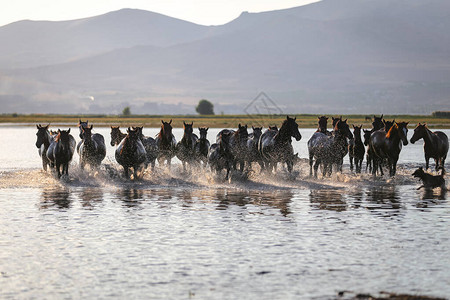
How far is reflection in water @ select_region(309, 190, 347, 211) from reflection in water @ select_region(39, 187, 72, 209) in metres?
6.81

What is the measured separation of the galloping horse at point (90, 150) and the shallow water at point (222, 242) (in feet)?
11.2

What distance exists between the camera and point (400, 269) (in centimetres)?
1198

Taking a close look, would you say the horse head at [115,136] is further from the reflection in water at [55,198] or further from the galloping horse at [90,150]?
the reflection in water at [55,198]

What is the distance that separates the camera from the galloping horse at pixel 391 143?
27000 mm

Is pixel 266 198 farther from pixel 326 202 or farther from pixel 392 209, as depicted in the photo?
pixel 392 209

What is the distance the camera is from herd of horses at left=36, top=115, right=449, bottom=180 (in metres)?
26.5

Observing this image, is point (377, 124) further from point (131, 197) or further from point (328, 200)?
point (131, 197)

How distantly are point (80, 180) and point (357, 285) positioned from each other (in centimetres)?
1792

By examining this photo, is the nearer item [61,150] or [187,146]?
[61,150]

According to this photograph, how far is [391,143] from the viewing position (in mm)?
27125

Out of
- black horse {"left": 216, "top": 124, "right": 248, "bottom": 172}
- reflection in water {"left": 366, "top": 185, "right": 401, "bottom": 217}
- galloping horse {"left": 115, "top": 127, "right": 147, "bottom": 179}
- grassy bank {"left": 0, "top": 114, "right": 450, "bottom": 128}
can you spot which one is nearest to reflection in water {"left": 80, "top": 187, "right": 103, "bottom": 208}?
galloping horse {"left": 115, "top": 127, "right": 147, "bottom": 179}

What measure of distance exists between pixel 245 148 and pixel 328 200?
7.12 metres

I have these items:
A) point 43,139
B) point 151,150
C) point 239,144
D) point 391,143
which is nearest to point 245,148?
point 239,144

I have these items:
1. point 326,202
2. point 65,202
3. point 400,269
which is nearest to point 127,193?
point 65,202
